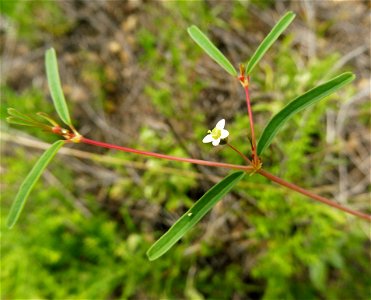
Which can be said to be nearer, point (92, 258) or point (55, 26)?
point (92, 258)

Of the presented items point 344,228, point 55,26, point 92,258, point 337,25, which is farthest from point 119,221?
point 337,25

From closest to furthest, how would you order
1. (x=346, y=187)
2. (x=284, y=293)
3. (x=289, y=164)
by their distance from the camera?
(x=289, y=164) < (x=284, y=293) < (x=346, y=187)

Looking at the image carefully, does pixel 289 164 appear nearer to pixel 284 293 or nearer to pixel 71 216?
pixel 284 293

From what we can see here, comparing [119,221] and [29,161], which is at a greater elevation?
[29,161]

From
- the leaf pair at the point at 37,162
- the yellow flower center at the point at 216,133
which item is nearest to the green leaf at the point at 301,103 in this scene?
the yellow flower center at the point at 216,133

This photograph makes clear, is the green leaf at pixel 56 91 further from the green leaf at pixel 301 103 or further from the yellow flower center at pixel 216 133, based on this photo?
the green leaf at pixel 301 103

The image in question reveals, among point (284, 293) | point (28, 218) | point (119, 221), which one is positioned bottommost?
point (284, 293)

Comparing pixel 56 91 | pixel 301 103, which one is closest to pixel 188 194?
pixel 56 91

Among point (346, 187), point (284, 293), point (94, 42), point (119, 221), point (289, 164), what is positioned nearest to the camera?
point (289, 164)

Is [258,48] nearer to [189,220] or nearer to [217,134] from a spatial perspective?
[217,134]
